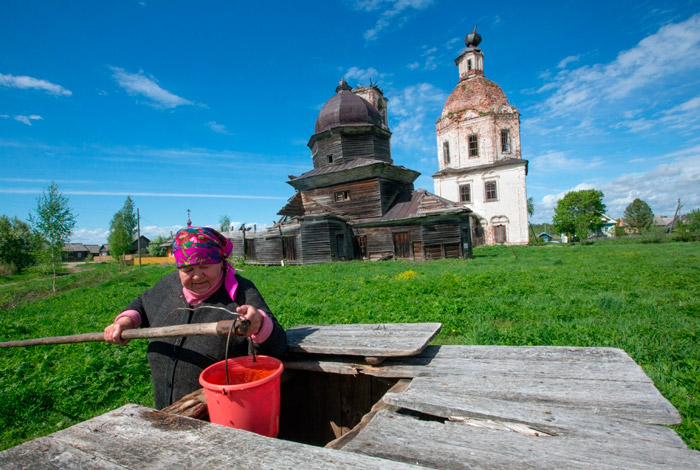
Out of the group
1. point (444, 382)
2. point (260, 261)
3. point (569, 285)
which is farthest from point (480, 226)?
point (444, 382)

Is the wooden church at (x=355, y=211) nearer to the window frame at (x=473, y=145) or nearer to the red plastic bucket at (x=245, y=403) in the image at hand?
the window frame at (x=473, y=145)

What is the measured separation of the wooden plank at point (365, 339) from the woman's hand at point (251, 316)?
0.60 metres

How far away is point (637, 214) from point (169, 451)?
285ft

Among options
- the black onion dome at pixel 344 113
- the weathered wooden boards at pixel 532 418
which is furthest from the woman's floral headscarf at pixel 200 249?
the black onion dome at pixel 344 113

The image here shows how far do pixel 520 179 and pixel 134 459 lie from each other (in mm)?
37478

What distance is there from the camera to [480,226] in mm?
35000

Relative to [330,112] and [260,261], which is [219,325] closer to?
[260,261]

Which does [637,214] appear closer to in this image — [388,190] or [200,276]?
[388,190]

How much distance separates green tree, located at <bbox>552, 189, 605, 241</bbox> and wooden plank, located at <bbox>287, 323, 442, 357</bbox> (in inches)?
1884

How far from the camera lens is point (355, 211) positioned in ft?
76.9

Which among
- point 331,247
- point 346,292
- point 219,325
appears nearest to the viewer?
point 219,325

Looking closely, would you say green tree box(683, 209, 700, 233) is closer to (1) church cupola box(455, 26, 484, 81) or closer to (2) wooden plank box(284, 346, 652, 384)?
(1) church cupola box(455, 26, 484, 81)

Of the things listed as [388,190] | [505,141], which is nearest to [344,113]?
[388,190]

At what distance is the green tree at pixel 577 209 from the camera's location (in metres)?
42.9
